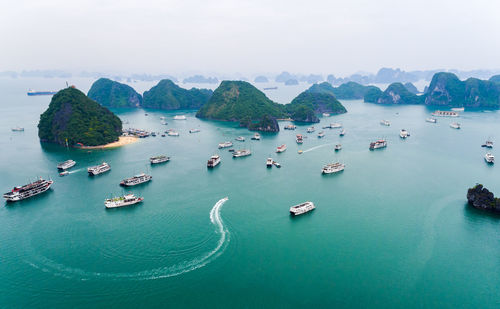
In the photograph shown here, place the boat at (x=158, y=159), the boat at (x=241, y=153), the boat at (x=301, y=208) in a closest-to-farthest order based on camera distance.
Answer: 1. the boat at (x=301, y=208)
2. the boat at (x=158, y=159)
3. the boat at (x=241, y=153)

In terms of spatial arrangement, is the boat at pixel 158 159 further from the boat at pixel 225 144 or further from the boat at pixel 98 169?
the boat at pixel 225 144

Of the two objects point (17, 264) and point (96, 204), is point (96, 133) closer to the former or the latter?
point (96, 204)

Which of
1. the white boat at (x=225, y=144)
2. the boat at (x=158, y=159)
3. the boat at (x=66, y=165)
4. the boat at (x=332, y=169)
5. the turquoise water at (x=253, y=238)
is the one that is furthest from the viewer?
the white boat at (x=225, y=144)

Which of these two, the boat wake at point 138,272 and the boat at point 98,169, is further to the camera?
the boat at point 98,169

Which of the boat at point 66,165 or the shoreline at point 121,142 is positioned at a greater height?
the shoreline at point 121,142

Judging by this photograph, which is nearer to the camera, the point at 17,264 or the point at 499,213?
the point at 17,264

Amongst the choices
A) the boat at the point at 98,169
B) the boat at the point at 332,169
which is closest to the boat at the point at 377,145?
the boat at the point at 332,169

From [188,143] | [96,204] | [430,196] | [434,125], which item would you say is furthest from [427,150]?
[96,204]
